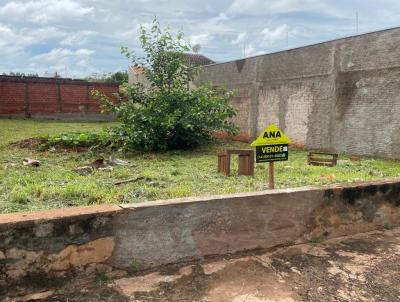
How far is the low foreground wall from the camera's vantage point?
10.1ft

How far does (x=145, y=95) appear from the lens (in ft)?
35.7

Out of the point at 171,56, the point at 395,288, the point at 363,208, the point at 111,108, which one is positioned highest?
the point at 171,56

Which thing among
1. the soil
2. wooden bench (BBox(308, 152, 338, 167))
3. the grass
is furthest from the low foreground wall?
wooden bench (BBox(308, 152, 338, 167))

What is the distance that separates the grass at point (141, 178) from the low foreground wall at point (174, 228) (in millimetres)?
984

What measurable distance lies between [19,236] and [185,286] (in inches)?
49.9

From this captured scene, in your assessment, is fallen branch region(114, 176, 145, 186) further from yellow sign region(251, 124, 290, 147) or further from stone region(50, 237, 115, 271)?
stone region(50, 237, 115, 271)

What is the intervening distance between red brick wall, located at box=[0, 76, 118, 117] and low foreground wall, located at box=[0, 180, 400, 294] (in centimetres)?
2111

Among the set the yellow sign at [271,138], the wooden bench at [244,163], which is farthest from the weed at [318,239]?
the wooden bench at [244,163]

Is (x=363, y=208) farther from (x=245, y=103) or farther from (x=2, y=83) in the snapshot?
(x=2, y=83)

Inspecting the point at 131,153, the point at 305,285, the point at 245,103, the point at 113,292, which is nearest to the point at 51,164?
the point at 131,153

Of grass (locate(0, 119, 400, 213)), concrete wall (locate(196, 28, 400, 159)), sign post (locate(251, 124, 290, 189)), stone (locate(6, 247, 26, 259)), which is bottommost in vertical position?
stone (locate(6, 247, 26, 259))

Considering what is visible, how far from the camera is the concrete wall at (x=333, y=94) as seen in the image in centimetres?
901

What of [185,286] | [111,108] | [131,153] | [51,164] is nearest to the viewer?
[185,286]

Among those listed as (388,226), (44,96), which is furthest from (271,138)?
(44,96)
